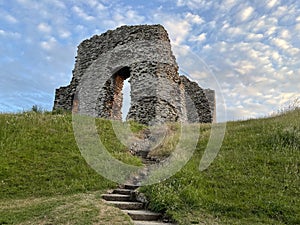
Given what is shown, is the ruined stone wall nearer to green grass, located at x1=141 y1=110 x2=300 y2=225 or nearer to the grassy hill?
the grassy hill

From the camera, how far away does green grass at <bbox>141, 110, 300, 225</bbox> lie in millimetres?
6168

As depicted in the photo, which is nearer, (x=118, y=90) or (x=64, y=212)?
(x=64, y=212)

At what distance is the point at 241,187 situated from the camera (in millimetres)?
7371

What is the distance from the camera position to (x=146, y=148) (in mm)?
11789

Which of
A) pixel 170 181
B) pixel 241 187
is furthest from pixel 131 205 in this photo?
pixel 241 187

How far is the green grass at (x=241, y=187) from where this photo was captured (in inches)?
243

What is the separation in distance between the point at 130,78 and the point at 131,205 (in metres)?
12.0

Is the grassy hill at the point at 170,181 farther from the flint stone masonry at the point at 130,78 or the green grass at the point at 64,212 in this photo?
the flint stone masonry at the point at 130,78

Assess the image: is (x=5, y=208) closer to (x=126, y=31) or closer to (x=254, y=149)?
(x=254, y=149)

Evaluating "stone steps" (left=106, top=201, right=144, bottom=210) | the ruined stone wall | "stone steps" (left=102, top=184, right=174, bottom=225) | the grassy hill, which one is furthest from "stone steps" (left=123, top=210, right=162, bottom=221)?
the ruined stone wall

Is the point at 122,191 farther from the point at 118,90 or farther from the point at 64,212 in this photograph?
the point at 118,90

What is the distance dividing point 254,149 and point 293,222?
396cm

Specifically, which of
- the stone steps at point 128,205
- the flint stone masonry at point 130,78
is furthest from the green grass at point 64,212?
the flint stone masonry at point 130,78

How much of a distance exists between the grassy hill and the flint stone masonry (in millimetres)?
5033
